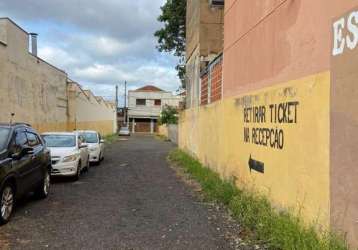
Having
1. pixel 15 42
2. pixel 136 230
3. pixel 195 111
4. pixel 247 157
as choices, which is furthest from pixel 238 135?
pixel 15 42

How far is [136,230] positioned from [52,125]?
860 inches

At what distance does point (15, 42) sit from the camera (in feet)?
69.4

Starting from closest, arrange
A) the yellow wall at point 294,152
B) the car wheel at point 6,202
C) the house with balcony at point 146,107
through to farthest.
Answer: the yellow wall at point 294,152 → the car wheel at point 6,202 → the house with balcony at point 146,107

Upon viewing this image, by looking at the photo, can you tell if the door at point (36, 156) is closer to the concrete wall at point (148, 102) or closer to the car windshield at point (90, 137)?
the car windshield at point (90, 137)

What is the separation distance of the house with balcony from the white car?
74.6m

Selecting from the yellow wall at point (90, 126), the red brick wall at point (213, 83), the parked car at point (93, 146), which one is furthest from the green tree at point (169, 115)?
the red brick wall at point (213, 83)

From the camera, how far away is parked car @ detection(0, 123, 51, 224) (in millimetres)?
8547

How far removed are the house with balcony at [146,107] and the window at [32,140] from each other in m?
80.1

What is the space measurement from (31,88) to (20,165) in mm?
15411

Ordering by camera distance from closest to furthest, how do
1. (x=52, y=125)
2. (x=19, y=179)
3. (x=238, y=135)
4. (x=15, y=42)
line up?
(x=19, y=179)
(x=238, y=135)
(x=15, y=42)
(x=52, y=125)

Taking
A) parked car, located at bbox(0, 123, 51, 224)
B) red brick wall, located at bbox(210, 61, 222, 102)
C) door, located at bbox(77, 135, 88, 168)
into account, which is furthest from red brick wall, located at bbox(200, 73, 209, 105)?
parked car, located at bbox(0, 123, 51, 224)

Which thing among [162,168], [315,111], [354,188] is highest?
[315,111]

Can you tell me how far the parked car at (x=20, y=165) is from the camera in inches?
336

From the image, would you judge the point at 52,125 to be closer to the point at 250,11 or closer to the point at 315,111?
the point at 250,11
